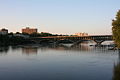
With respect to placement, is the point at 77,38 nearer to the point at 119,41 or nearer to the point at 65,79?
the point at 119,41

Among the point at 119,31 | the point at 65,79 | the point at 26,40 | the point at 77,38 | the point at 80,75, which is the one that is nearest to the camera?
the point at 65,79

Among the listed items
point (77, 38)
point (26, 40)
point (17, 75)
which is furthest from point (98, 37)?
point (17, 75)

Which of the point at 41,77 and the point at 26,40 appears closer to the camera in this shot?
the point at 41,77

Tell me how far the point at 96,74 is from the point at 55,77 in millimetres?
4207

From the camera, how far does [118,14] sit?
978 inches

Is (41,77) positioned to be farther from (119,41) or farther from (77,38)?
(77,38)

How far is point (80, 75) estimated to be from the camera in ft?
70.0

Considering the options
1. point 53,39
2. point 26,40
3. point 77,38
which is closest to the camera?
point 77,38

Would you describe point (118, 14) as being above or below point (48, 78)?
above

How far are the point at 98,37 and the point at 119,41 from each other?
50.6m

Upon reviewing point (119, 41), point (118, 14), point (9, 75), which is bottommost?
point (9, 75)

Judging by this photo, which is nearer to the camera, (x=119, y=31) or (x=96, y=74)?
(x=96, y=74)

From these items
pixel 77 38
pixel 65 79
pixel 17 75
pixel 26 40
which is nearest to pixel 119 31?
pixel 65 79

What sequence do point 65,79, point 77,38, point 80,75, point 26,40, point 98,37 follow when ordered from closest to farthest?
point 65,79
point 80,75
point 98,37
point 77,38
point 26,40
